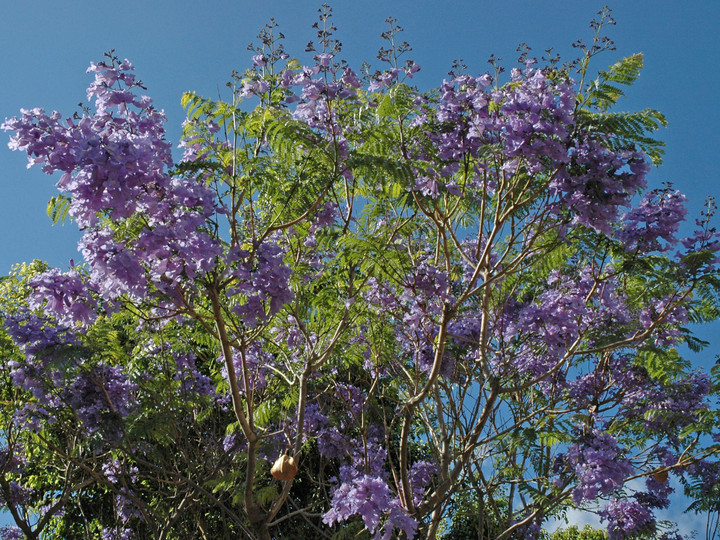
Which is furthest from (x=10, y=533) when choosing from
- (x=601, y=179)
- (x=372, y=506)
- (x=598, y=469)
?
(x=601, y=179)

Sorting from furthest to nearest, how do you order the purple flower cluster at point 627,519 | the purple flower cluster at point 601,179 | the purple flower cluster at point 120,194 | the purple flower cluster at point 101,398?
the purple flower cluster at point 627,519 → the purple flower cluster at point 101,398 → the purple flower cluster at point 601,179 → the purple flower cluster at point 120,194

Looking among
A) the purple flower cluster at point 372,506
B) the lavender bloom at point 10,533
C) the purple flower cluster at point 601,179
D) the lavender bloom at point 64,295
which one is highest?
the purple flower cluster at point 601,179

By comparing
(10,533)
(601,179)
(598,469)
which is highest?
(601,179)

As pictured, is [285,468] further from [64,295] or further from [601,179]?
[601,179]

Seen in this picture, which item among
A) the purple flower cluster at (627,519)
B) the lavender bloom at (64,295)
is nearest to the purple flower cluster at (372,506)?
the lavender bloom at (64,295)

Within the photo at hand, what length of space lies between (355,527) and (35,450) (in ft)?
15.8

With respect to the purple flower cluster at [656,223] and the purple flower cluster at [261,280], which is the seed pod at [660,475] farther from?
the purple flower cluster at [261,280]

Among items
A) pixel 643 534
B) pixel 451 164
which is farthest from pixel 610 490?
pixel 451 164

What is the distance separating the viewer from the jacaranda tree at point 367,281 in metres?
4.22

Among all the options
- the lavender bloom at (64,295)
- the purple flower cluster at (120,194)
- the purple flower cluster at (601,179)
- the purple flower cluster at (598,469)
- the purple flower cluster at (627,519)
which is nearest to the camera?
the purple flower cluster at (120,194)

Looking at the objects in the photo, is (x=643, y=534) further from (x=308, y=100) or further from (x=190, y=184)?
(x=190, y=184)

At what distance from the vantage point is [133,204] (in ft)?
12.2

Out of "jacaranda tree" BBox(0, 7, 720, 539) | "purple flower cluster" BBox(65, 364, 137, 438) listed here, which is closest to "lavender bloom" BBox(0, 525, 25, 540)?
"jacaranda tree" BBox(0, 7, 720, 539)

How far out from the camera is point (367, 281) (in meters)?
6.57
